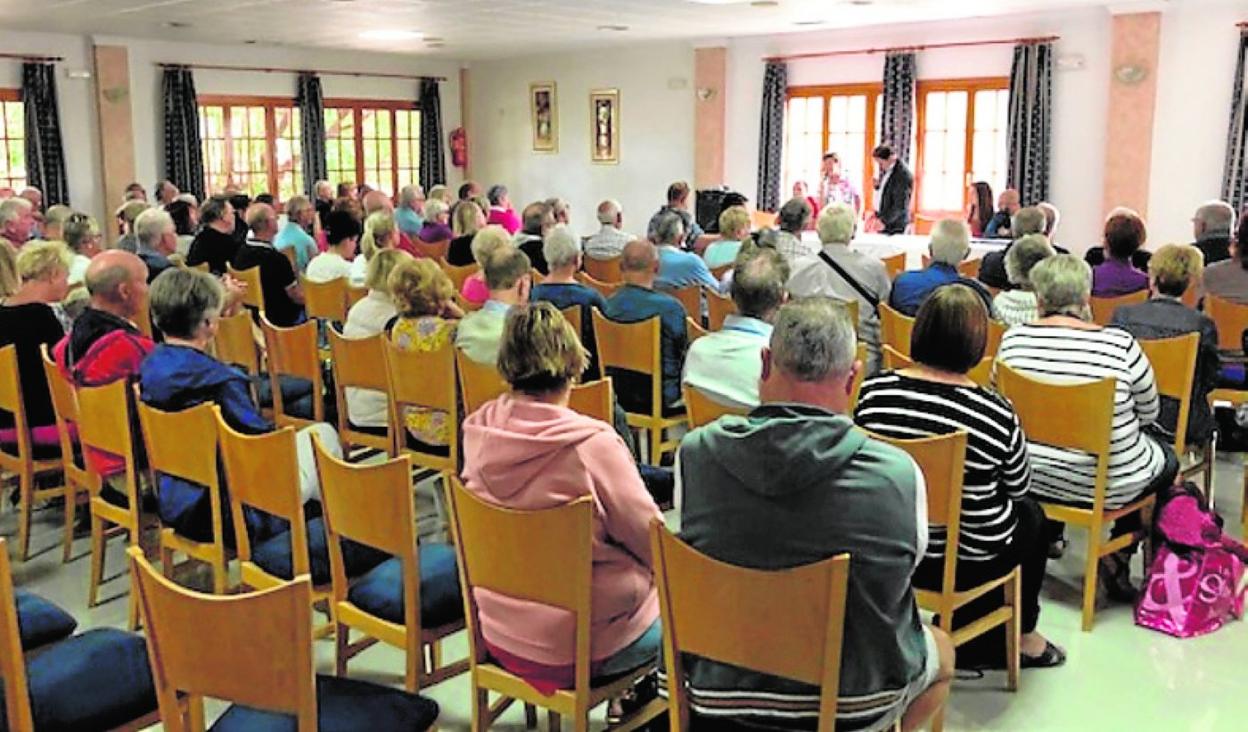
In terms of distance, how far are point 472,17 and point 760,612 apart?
9.40 meters

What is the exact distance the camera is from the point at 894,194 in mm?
11211

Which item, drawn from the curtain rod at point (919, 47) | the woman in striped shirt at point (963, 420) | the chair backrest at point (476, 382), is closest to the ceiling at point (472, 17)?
the curtain rod at point (919, 47)

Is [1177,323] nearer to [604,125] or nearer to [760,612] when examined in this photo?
[760,612]

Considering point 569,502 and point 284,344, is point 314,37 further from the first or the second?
point 569,502

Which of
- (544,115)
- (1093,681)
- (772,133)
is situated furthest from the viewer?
(544,115)

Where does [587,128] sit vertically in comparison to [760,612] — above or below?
above

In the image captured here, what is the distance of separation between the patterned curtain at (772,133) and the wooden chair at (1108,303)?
7.73m

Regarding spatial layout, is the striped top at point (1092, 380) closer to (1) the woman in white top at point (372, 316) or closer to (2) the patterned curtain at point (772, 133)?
(1) the woman in white top at point (372, 316)

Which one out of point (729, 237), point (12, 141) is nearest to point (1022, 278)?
point (729, 237)

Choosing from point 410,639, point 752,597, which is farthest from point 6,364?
point 752,597

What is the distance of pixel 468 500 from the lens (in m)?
2.38

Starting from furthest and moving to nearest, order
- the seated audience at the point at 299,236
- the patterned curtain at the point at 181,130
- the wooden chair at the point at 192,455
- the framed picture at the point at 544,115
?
the framed picture at the point at 544,115 < the patterned curtain at the point at 181,130 < the seated audience at the point at 299,236 < the wooden chair at the point at 192,455

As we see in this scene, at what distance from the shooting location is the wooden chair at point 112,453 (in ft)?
11.5

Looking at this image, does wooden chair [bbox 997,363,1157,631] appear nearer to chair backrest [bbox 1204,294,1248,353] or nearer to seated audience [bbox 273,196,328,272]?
chair backrest [bbox 1204,294,1248,353]
